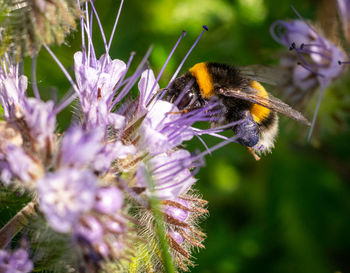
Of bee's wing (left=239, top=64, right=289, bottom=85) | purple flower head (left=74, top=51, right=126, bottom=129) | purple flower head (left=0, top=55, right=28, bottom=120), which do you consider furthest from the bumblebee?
purple flower head (left=0, top=55, right=28, bottom=120)

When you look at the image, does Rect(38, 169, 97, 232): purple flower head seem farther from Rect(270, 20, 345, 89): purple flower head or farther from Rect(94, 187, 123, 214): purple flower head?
Rect(270, 20, 345, 89): purple flower head

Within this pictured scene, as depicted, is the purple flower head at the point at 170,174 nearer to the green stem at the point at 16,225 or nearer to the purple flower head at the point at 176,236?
the purple flower head at the point at 176,236

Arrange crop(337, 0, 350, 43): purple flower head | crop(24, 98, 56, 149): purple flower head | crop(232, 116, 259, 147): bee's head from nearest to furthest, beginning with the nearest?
crop(24, 98, 56, 149): purple flower head, crop(232, 116, 259, 147): bee's head, crop(337, 0, 350, 43): purple flower head

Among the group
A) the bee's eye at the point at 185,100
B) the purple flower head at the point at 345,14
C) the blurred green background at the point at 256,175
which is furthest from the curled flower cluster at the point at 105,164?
the blurred green background at the point at 256,175

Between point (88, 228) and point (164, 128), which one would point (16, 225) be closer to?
point (88, 228)

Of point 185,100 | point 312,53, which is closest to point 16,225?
point 185,100

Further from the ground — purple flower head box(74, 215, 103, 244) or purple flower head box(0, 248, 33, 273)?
purple flower head box(74, 215, 103, 244)

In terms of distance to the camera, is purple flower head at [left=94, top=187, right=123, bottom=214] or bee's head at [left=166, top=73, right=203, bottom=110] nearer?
purple flower head at [left=94, top=187, right=123, bottom=214]
